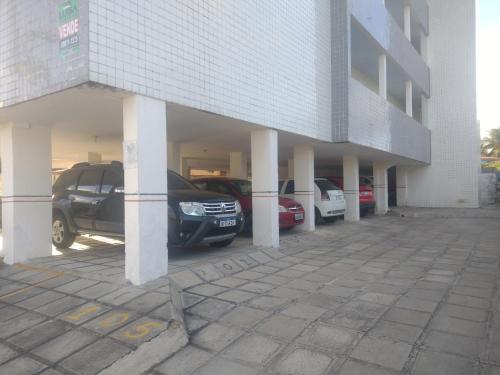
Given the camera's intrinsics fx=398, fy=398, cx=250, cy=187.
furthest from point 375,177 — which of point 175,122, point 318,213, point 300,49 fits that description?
point 175,122

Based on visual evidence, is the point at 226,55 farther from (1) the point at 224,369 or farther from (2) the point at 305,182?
(2) the point at 305,182

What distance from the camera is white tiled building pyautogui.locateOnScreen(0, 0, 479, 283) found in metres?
4.71

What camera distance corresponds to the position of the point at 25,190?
21.1 feet

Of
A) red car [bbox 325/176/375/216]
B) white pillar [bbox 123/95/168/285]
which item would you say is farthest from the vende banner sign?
red car [bbox 325/176/375/216]

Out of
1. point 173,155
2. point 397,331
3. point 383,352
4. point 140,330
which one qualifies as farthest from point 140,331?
point 173,155

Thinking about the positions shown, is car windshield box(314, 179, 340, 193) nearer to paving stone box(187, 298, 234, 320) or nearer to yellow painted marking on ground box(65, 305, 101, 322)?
paving stone box(187, 298, 234, 320)

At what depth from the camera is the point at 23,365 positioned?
3.32 m

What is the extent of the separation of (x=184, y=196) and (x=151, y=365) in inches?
136

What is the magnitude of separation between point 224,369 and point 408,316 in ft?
6.96

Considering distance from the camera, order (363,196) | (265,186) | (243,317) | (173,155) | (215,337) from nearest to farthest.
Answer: (215,337) → (243,317) → (265,186) → (173,155) → (363,196)

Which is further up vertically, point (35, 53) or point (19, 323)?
point (35, 53)

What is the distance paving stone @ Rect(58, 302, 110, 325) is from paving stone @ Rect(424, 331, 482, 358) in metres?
3.20

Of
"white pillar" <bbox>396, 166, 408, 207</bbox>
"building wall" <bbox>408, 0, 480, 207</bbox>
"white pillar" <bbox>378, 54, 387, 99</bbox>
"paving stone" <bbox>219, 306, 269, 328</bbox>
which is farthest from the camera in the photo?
"white pillar" <bbox>396, 166, 408, 207</bbox>

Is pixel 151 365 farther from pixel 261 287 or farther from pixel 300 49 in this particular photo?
pixel 300 49
